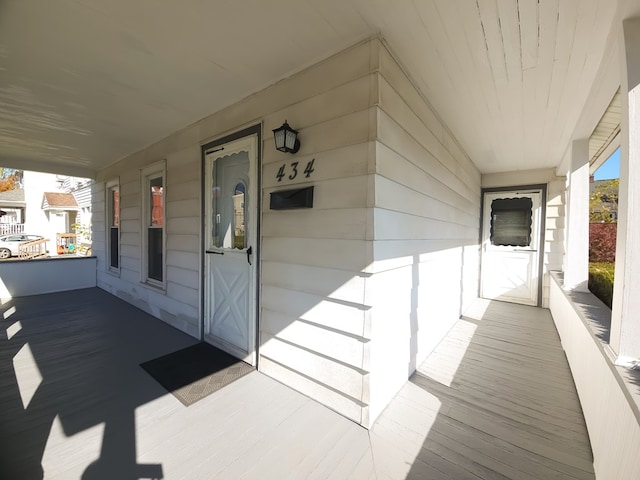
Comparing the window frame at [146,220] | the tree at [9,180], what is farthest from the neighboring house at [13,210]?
the window frame at [146,220]

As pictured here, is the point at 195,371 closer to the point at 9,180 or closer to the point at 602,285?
the point at 602,285

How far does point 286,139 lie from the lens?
77.5 inches

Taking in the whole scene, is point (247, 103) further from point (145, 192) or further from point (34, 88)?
point (145, 192)

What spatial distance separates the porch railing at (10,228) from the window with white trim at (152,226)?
1303 centimetres

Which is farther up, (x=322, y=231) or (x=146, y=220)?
(x=146, y=220)

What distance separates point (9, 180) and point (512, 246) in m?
24.3

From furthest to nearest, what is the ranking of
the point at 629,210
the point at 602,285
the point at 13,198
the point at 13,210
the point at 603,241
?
the point at 13,210
the point at 13,198
the point at 603,241
the point at 602,285
the point at 629,210

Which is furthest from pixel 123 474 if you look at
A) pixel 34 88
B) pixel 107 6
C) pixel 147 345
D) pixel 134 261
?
Result: pixel 134 261

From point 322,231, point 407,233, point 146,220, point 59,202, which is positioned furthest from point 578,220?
point 59,202

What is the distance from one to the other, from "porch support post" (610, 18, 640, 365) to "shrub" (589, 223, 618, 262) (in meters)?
4.66

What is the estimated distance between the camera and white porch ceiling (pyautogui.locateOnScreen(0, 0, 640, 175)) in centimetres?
152

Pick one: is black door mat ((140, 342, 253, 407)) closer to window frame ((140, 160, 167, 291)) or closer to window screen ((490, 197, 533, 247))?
window frame ((140, 160, 167, 291))

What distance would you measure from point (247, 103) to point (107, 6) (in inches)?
44.2

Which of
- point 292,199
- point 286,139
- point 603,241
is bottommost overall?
point 603,241
